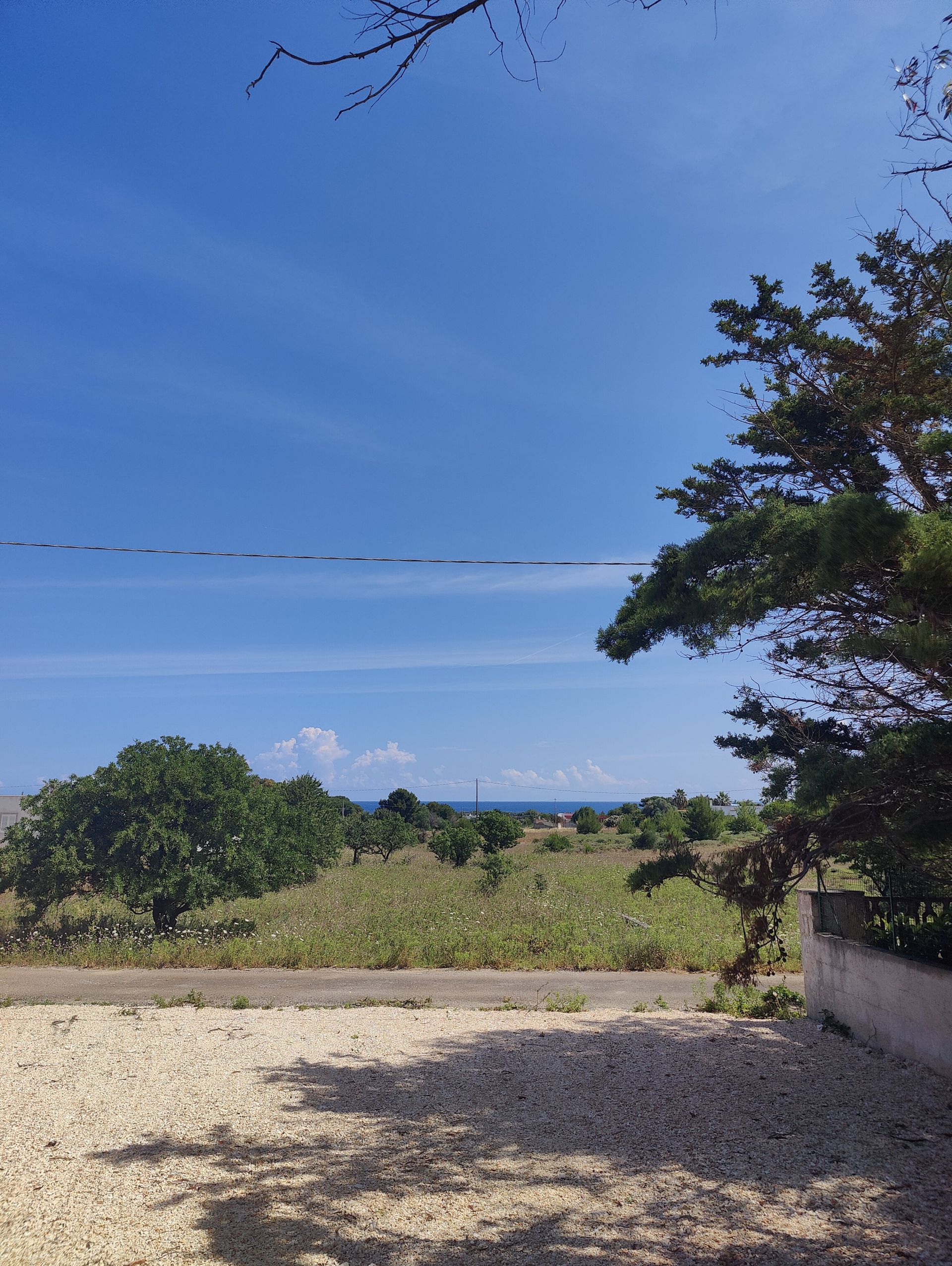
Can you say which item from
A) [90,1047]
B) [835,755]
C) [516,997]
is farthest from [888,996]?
[90,1047]

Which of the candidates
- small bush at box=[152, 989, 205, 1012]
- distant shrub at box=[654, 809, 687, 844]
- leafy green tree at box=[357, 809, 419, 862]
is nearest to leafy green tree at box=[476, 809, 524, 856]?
leafy green tree at box=[357, 809, 419, 862]

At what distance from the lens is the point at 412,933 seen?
13195 millimetres

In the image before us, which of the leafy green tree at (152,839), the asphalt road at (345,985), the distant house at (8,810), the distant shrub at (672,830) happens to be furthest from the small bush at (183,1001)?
the distant house at (8,810)

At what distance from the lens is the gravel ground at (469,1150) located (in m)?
3.43

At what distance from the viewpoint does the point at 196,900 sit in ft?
44.4

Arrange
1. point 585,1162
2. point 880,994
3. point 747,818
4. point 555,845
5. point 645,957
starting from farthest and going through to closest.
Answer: point 555,845, point 747,818, point 645,957, point 880,994, point 585,1162

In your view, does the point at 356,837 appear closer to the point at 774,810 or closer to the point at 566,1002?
the point at 566,1002

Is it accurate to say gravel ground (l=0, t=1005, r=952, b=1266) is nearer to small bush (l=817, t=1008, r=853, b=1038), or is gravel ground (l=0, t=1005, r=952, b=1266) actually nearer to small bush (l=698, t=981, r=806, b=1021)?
small bush (l=817, t=1008, r=853, b=1038)

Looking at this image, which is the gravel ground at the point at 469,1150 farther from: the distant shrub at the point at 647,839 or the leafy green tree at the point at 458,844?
the distant shrub at the point at 647,839

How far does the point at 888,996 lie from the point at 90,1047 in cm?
772

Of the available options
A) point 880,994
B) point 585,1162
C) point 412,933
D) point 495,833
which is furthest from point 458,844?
point 585,1162

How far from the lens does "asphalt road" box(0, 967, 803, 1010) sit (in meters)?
9.45

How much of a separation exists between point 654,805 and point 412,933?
52140 mm

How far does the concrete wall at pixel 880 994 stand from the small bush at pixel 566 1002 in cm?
268
